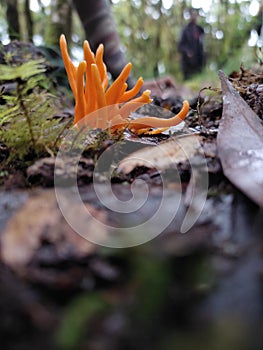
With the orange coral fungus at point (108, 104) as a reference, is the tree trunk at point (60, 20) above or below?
above

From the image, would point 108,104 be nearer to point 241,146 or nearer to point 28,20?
point 241,146

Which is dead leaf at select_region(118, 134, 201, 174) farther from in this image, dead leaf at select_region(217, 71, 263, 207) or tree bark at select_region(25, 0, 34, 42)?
tree bark at select_region(25, 0, 34, 42)

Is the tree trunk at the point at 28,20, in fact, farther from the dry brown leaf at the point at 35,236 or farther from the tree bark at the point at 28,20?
the dry brown leaf at the point at 35,236

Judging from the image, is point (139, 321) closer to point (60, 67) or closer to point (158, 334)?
point (158, 334)

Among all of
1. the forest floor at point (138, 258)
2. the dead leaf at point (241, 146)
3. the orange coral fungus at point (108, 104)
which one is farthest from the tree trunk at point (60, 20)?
the forest floor at point (138, 258)

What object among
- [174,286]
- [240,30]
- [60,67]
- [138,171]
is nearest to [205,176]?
[138,171]

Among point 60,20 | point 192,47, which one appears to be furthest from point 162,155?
point 192,47
